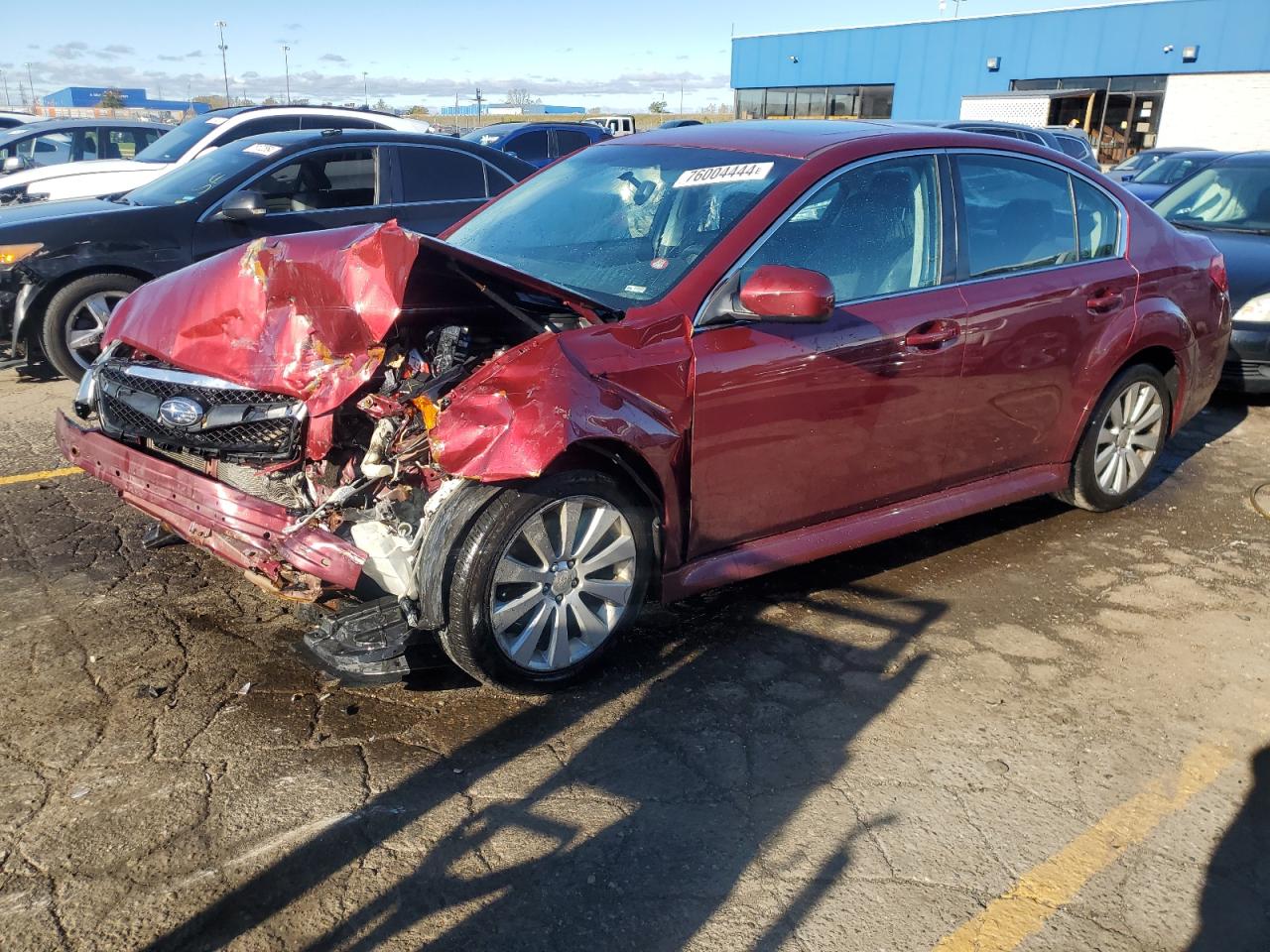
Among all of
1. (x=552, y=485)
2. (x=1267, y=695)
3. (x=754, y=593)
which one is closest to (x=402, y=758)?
(x=552, y=485)

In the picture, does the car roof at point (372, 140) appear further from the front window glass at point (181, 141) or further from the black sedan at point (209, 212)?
the front window glass at point (181, 141)

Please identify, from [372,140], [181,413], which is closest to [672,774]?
[181,413]

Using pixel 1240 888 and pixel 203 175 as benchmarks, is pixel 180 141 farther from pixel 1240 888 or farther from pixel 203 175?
pixel 1240 888

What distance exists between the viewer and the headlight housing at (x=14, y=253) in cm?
648

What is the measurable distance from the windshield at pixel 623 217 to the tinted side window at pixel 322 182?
3.25 metres

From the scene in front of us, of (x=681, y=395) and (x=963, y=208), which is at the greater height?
(x=963, y=208)

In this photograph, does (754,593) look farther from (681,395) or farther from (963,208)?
(963,208)

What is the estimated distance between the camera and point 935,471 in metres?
4.13

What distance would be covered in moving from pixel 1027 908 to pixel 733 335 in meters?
1.89

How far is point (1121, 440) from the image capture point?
16.2 feet

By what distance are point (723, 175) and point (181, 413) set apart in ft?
6.91

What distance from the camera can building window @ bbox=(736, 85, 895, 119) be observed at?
4025cm

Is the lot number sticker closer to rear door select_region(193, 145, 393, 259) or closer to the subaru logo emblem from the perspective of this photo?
the subaru logo emblem

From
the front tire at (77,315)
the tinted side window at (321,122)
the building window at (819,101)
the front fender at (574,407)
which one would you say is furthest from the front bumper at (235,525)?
the building window at (819,101)
